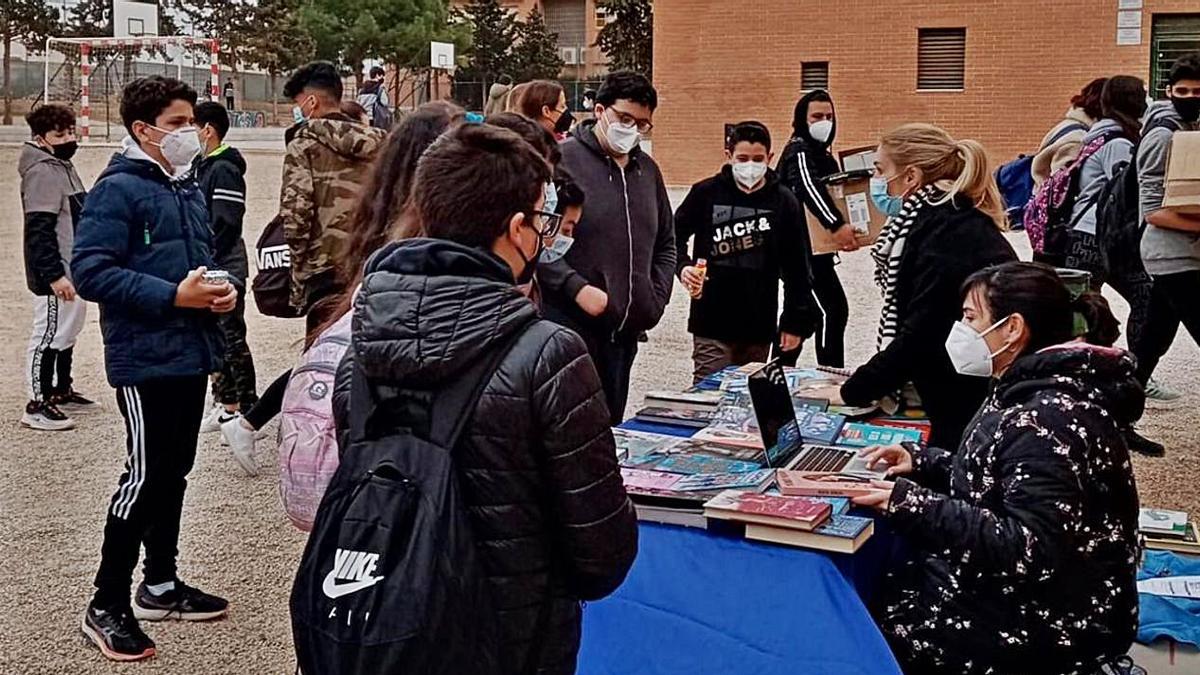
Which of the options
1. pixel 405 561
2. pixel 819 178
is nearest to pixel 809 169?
pixel 819 178

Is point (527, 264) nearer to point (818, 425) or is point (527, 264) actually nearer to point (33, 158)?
point (818, 425)

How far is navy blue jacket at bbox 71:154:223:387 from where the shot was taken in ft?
12.1

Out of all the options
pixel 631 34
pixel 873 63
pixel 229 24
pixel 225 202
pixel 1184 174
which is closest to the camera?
pixel 1184 174

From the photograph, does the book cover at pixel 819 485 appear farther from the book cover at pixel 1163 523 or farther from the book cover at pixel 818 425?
the book cover at pixel 1163 523

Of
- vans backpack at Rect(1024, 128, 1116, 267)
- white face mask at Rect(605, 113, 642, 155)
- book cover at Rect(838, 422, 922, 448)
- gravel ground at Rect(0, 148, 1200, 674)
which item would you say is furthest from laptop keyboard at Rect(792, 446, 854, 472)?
vans backpack at Rect(1024, 128, 1116, 267)

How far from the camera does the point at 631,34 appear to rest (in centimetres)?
3844

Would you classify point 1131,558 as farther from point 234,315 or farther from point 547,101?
point 234,315

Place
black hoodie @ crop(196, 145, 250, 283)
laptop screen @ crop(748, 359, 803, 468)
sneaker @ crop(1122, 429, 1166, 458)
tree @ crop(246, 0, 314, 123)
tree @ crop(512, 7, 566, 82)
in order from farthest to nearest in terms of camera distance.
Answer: tree @ crop(512, 7, 566, 82) → tree @ crop(246, 0, 314, 123) → sneaker @ crop(1122, 429, 1166, 458) → black hoodie @ crop(196, 145, 250, 283) → laptop screen @ crop(748, 359, 803, 468)

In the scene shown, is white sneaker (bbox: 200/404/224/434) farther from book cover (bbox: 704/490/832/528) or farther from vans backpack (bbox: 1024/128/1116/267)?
vans backpack (bbox: 1024/128/1116/267)

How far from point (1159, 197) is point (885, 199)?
1.93m

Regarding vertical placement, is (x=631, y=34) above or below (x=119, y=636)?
above

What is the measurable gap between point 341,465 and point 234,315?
4.20 m

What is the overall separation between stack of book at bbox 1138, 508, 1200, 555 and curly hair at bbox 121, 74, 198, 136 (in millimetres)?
3074

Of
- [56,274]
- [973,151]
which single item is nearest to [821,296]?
[973,151]
